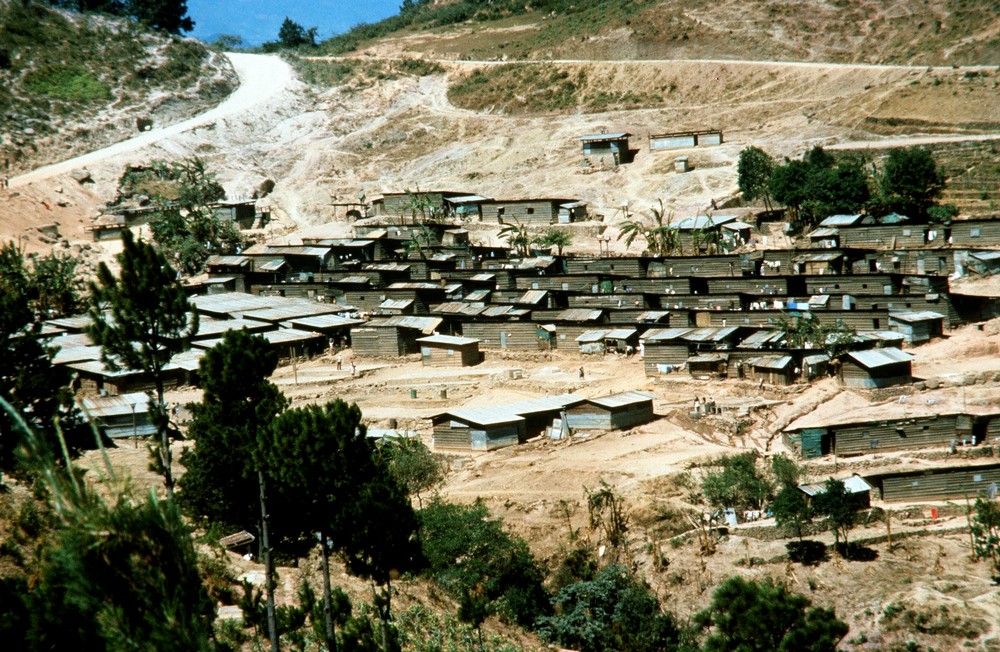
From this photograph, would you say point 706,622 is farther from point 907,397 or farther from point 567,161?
point 567,161

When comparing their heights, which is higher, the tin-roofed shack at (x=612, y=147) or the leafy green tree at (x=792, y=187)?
the tin-roofed shack at (x=612, y=147)

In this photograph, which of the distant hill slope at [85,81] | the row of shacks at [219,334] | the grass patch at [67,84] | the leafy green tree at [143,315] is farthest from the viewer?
the grass patch at [67,84]

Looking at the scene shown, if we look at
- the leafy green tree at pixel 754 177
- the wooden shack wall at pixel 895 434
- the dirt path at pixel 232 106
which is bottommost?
the wooden shack wall at pixel 895 434

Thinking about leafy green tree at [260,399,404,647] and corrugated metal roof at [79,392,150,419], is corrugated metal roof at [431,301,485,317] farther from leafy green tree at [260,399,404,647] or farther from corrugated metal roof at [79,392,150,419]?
leafy green tree at [260,399,404,647]

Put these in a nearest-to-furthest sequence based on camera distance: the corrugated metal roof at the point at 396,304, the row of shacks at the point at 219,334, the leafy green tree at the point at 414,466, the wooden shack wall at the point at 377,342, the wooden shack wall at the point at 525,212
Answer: the leafy green tree at the point at 414,466, the row of shacks at the point at 219,334, the wooden shack wall at the point at 377,342, the corrugated metal roof at the point at 396,304, the wooden shack wall at the point at 525,212

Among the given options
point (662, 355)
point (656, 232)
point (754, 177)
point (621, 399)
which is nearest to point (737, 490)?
point (621, 399)

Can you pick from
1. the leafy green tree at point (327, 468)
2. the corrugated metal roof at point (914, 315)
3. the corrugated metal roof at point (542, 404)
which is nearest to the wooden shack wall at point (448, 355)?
the corrugated metal roof at point (542, 404)

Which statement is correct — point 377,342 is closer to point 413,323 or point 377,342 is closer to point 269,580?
point 413,323

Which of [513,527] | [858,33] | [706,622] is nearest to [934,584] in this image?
[706,622]

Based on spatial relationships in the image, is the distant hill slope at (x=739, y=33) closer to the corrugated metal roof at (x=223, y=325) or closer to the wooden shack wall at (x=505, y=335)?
the wooden shack wall at (x=505, y=335)
